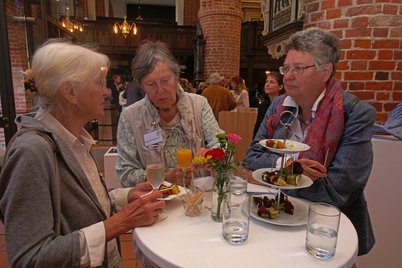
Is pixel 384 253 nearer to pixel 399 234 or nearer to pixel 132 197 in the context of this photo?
pixel 399 234

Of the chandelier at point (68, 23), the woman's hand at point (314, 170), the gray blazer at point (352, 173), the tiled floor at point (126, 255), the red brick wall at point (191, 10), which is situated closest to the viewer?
the woman's hand at point (314, 170)

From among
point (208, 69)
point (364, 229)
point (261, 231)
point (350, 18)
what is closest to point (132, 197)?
point (261, 231)

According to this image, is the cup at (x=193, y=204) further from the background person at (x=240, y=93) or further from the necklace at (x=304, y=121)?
the background person at (x=240, y=93)

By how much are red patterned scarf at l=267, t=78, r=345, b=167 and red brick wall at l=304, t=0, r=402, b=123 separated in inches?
36.9

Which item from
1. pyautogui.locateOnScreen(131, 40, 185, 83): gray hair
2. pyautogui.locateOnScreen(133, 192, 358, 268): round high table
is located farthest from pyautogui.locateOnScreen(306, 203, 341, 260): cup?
pyautogui.locateOnScreen(131, 40, 185, 83): gray hair

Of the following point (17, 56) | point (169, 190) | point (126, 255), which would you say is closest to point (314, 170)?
point (169, 190)

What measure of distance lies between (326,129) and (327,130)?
1 cm

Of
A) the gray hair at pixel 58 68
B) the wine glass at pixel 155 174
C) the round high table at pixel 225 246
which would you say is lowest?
the round high table at pixel 225 246

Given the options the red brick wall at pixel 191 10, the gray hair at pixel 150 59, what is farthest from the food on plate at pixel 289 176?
the red brick wall at pixel 191 10

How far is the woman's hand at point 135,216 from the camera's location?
1.05 m

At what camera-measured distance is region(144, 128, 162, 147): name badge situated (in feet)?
5.47

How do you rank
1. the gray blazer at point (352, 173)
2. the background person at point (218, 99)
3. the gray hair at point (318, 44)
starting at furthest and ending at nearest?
the background person at point (218, 99) < the gray hair at point (318, 44) < the gray blazer at point (352, 173)

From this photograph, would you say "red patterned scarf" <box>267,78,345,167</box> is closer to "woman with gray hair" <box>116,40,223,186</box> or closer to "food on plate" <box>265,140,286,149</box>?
"food on plate" <box>265,140,286,149</box>

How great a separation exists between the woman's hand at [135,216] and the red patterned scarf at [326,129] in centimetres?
81
